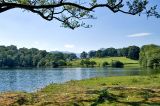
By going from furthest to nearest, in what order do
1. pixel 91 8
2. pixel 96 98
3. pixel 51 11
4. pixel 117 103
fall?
pixel 51 11
pixel 91 8
pixel 96 98
pixel 117 103

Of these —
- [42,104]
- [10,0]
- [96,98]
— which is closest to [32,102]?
[42,104]

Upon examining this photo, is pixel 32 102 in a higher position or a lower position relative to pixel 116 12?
lower

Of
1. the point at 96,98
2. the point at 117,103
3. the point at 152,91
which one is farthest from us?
the point at 152,91

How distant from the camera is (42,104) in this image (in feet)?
84.0

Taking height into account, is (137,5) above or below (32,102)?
above

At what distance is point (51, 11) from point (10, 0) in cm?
484

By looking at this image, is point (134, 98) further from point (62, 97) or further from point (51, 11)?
point (51, 11)

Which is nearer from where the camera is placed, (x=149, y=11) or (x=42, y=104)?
(x=42, y=104)

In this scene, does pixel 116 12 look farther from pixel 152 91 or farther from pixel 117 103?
pixel 117 103

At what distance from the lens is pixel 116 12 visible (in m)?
34.3

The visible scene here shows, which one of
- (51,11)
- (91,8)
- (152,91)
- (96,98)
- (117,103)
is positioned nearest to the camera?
(117,103)

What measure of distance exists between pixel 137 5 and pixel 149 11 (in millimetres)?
1298

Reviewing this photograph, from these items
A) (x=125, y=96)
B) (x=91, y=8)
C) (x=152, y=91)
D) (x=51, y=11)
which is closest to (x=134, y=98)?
(x=125, y=96)

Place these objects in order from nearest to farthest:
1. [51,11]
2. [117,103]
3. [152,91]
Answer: [117,103], [152,91], [51,11]
